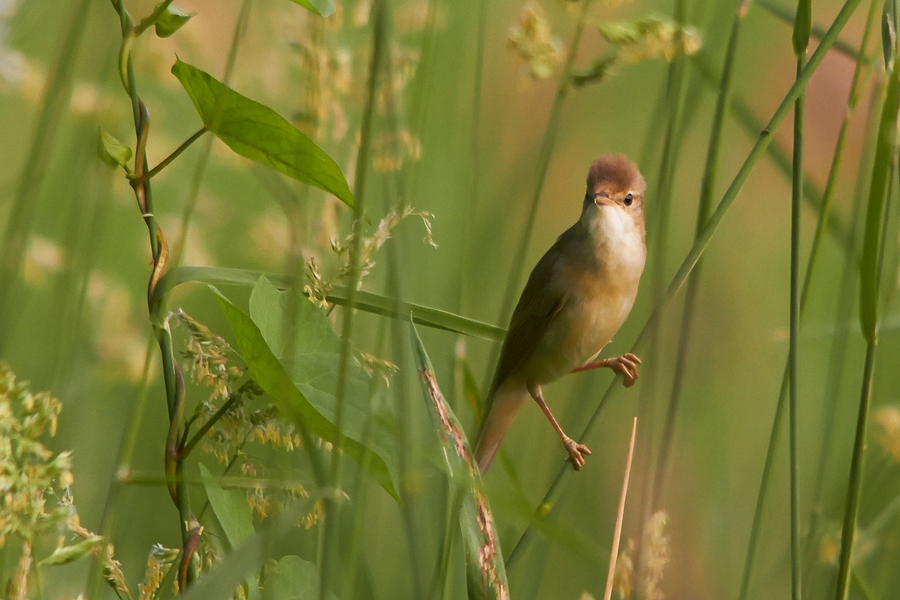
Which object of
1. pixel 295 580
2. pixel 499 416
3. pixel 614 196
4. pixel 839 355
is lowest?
pixel 295 580

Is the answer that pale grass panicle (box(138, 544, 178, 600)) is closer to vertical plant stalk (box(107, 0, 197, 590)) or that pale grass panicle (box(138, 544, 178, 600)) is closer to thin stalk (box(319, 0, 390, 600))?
vertical plant stalk (box(107, 0, 197, 590))

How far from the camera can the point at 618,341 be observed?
235 cm

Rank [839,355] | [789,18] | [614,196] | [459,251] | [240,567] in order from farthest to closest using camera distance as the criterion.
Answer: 1. [614,196]
2. [459,251]
3. [839,355]
4. [789,18]
5. [240,567]

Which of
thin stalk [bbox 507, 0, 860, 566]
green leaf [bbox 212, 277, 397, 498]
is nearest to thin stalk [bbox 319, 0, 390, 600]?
green leaf [bbox 212, 277, 397, 498]

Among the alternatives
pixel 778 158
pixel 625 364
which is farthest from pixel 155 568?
pixel 625 364

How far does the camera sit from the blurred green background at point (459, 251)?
1240mm

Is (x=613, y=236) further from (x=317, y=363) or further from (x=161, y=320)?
(x=161, y=320)

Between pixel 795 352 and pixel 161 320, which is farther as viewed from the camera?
pixel 795 352

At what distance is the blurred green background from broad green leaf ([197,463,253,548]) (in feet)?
0.36

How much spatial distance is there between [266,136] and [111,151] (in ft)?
0.47

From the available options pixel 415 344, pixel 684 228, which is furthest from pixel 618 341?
pixel 415 344

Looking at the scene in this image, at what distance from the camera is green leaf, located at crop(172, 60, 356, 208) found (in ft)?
2.85

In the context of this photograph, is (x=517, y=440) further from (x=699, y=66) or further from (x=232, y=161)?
(x=699, y=66)

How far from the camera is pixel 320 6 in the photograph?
86cm
